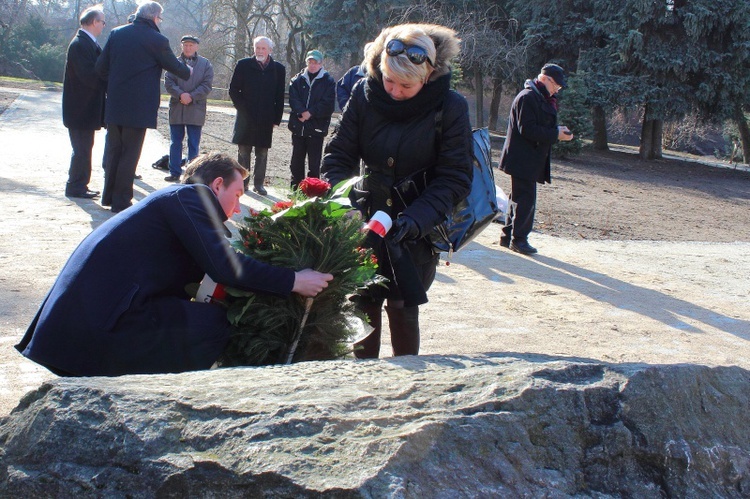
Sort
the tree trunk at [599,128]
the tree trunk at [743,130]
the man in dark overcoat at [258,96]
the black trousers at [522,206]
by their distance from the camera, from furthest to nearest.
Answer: the tree trunk at [599,128] → the tree trunk at [743,130] → the man in dark overcoat at [258,96] → the black trousers at [522,206]

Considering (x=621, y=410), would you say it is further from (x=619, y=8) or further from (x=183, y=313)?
(x=619, y=8)

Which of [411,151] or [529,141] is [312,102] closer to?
[529,141]

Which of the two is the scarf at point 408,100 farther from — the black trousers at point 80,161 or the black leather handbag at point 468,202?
the black trousers at point 80,161

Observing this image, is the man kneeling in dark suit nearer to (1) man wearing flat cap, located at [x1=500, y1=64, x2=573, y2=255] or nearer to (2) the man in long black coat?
(1) man wearing flat cap, located at [x1=500, y1=64, x2=573, y2=255]

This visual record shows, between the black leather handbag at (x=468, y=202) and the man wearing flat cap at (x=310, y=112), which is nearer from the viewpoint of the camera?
the black leather handbag at (x=468, y=202)

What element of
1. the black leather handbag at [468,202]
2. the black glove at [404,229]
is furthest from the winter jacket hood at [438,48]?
the black glove at [404,229]

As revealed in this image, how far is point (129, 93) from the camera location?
7.88 metres

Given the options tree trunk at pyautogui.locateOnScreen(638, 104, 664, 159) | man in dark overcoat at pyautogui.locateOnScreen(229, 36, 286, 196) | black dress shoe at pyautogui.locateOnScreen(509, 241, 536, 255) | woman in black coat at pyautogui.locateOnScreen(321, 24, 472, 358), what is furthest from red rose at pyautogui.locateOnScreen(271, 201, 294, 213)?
tree trunk at pyautogui.locateOnScreen(638, 104, 664, 159)

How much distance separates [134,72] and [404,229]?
5.34m

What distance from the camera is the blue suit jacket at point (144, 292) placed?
3.04m

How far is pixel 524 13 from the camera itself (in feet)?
81.1

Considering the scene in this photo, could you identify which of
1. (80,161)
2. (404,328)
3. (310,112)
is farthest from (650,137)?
(404,328)

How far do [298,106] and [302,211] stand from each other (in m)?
6.82

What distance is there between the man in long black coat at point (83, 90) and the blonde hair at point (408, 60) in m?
5.84
